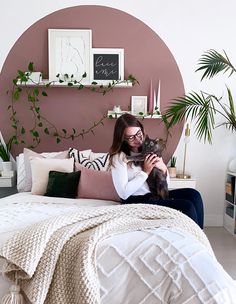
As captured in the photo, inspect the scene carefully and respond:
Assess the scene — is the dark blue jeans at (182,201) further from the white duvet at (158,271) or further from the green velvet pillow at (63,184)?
the white duvet at (158,271)

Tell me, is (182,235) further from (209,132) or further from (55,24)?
(55,24)

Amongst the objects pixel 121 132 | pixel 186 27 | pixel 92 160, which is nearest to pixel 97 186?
pixel 92 160

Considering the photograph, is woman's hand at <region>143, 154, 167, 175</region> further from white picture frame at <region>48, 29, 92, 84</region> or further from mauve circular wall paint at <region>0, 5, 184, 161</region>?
white picture frame at <region>48, 29, 92, 84</region>

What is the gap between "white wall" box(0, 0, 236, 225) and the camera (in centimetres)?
382

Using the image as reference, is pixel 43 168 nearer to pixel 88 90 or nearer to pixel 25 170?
pixel 25 170

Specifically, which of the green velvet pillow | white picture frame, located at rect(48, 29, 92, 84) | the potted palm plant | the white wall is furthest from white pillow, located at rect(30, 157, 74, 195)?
the white wall

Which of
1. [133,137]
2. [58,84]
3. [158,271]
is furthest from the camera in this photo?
[58,84]

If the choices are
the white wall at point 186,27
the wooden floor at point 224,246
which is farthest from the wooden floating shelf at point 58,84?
the wooden floor at point 224,246

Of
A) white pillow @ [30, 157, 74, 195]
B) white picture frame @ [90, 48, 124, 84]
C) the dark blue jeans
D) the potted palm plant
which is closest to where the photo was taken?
the dark blue jeans

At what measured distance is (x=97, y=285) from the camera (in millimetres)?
1460

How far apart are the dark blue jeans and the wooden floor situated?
0.53m

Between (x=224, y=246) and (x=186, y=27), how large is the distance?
2.28 meters

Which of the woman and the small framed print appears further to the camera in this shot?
the small framed print

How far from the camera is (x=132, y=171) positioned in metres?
2.54
